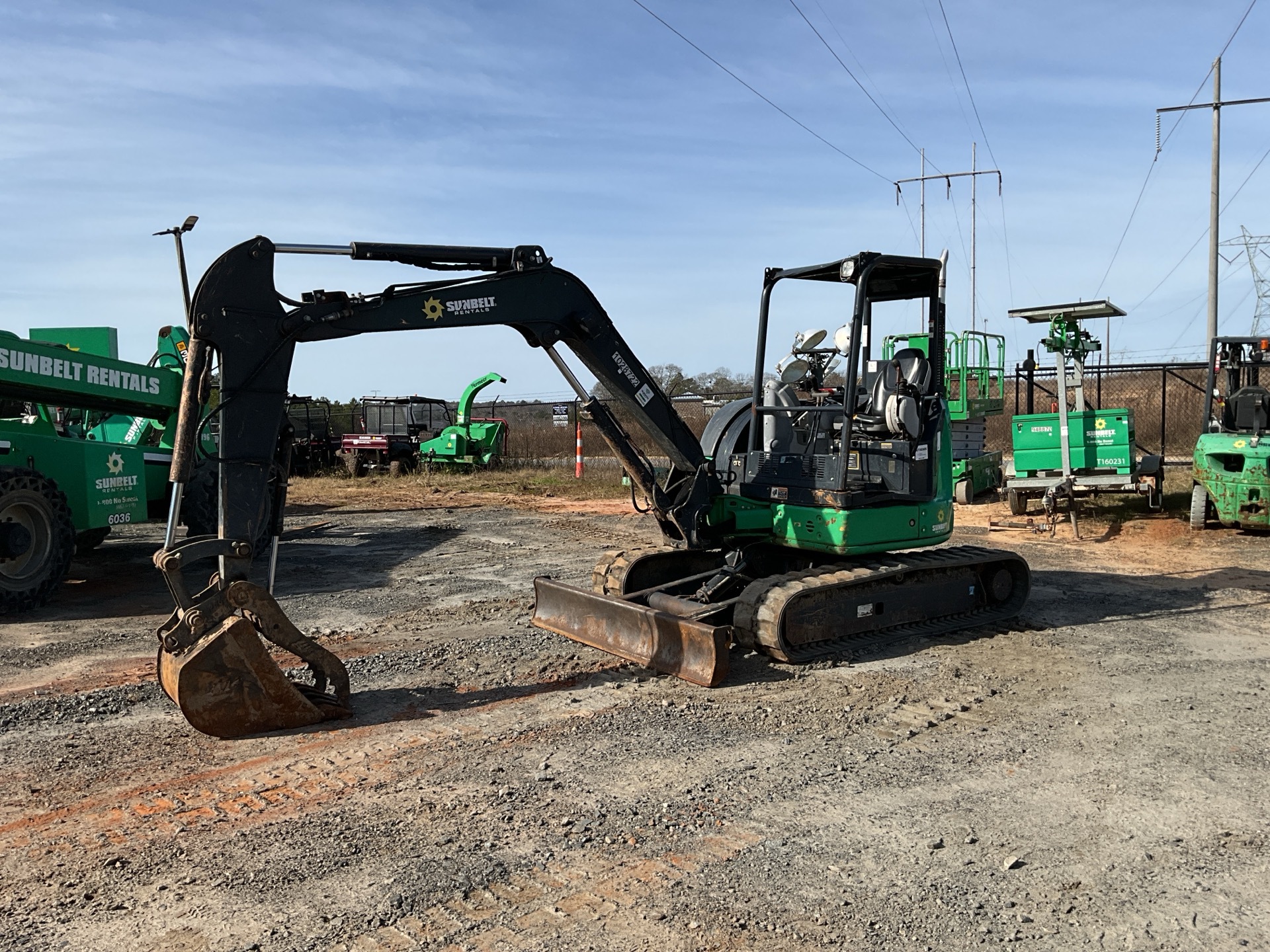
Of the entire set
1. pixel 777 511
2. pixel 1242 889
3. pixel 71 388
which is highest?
pixel 71 388

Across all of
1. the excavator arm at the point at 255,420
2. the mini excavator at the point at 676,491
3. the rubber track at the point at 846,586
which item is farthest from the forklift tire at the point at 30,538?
the rubber track at the point at 846,586

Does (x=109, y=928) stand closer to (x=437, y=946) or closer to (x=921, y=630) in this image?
(x=437, y=946)

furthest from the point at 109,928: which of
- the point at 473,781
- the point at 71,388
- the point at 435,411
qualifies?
the point at 435,411

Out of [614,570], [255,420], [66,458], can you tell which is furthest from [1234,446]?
[66,458]

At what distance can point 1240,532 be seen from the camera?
45.4 ft

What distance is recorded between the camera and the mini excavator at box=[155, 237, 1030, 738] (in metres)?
5.54

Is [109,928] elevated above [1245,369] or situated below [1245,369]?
below

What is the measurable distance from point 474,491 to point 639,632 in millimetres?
15301

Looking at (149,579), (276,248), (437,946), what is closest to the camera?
(437,946)

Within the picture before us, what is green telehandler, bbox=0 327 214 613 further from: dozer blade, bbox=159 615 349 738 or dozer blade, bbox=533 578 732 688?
dozer blade, bbox=533 578 732 688

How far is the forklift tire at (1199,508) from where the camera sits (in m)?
13.8

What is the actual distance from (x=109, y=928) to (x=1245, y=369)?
53.4 feet

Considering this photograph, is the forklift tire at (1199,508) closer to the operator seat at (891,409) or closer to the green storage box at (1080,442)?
the green storage box at (1080,442)

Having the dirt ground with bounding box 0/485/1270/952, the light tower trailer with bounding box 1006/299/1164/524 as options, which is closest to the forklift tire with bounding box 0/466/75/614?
the dirt ground with bounding box 0/485/1270/952
